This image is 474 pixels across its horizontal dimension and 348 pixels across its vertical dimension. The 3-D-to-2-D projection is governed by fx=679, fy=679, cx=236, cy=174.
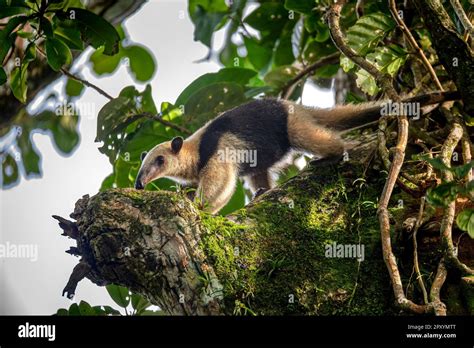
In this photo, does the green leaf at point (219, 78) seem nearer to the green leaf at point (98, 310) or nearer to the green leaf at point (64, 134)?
the green leaf at point (64, 134)

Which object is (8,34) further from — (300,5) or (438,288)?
(438,288)

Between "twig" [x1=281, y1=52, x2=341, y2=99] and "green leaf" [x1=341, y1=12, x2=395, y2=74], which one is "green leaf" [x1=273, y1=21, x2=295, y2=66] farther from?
"green leaf" [x1=341, y1=12, x2=395, y2=74]

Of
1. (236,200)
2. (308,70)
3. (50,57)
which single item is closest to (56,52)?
(50,57)

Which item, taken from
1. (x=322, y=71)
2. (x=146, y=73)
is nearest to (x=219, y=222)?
(x=322, y=71)

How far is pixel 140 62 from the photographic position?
700 cm

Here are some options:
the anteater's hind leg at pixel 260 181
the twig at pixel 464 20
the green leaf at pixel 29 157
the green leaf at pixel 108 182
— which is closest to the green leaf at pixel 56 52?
the green leaf at pixel 108 182

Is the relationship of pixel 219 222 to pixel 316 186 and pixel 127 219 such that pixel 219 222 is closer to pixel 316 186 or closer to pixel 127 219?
pixel 127 219

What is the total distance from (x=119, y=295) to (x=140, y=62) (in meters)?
2.97

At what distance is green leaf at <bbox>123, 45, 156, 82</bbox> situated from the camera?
6.95 metres

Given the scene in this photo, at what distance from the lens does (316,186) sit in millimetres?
4242

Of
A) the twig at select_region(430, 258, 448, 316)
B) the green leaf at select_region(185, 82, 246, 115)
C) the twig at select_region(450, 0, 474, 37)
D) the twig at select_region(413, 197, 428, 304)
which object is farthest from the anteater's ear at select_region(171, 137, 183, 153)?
the twig at select_region(430, 258, 448, 316)

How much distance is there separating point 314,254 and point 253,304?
1.59ft

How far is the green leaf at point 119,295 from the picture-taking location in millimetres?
4801

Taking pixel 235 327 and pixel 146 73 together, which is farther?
pixel 146 73
